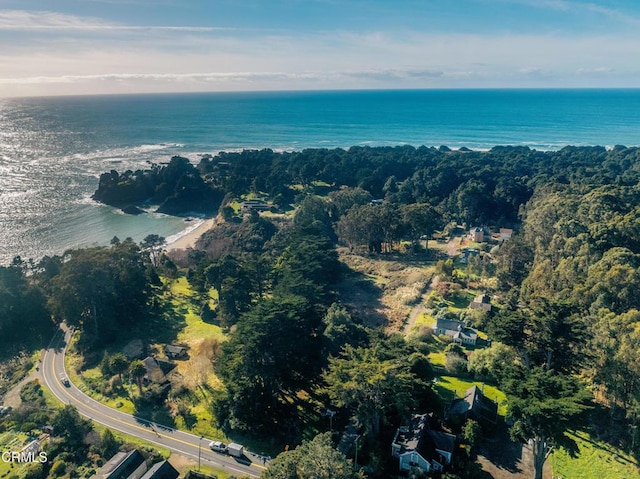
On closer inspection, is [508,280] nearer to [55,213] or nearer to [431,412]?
[431,412]

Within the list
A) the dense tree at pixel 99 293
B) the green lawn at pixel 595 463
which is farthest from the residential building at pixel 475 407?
the dense tree at pixel 99 293

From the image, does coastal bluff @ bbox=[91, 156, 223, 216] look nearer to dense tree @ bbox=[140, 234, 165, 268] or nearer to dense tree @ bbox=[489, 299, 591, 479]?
dense tree @ bbox=[140, 234, 165, 268]

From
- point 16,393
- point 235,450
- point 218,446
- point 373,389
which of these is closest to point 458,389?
point 373,389

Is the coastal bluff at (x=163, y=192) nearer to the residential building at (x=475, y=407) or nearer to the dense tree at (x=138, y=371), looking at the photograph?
the dense tree at (x=138, y=371)

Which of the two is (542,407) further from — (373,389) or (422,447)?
(373,389)

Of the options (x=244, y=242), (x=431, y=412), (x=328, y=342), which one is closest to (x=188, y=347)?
(x=328, y=342)

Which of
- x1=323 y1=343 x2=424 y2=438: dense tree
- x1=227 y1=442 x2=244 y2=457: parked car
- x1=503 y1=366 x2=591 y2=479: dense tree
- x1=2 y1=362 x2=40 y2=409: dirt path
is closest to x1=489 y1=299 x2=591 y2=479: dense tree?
x1=503 y1=366 x2=591 y2=479: dense tree
